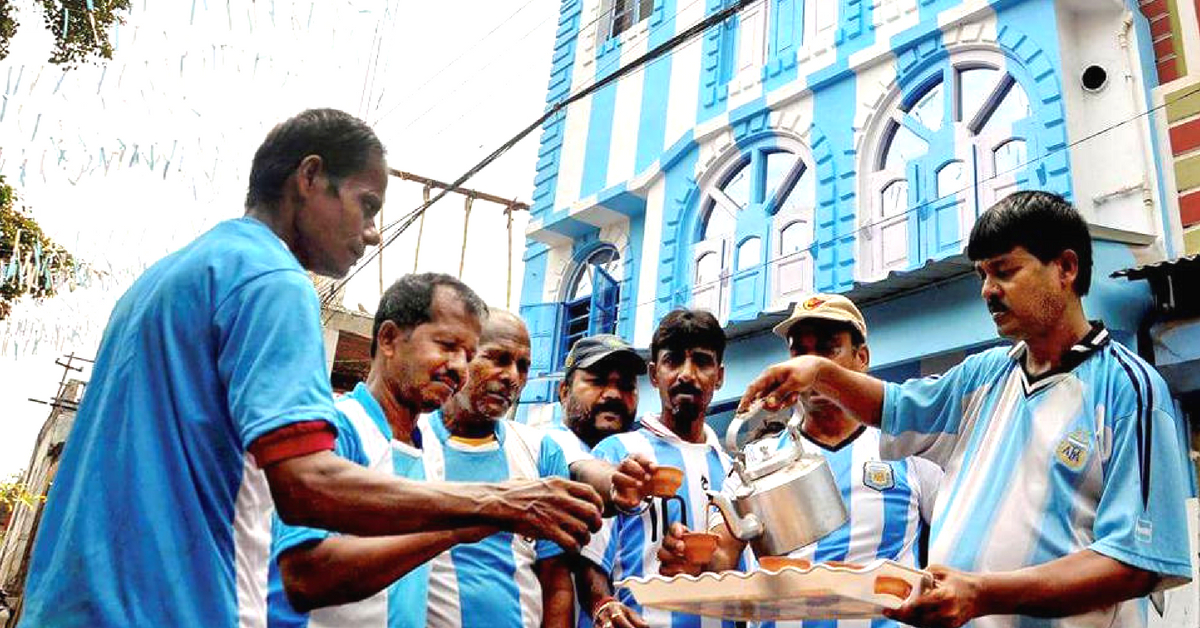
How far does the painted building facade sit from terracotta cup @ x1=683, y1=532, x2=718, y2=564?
4.39 metres

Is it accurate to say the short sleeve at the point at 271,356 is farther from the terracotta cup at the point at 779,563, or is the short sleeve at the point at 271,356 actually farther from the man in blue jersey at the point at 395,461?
the terracotta cup at the point at 779,563

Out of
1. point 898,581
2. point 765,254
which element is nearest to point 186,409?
point 898,581

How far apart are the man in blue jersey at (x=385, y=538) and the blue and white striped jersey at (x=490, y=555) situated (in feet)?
0.63

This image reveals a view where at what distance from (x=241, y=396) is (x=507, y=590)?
4.35ft

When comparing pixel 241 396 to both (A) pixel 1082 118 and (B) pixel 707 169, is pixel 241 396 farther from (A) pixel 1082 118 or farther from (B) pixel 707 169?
(B) pixel 707 169

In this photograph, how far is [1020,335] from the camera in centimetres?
202

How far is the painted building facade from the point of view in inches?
258

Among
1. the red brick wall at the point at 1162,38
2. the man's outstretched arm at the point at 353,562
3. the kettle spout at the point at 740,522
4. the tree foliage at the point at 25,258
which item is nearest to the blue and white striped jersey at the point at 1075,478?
the kettle spout at the point at 740,522

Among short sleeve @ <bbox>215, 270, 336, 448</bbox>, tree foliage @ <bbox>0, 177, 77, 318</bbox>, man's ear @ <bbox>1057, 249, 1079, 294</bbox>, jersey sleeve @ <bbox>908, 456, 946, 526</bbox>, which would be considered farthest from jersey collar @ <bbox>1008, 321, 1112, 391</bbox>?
tree foliage @ <bbox>0, 177, 77, 318</bbox>

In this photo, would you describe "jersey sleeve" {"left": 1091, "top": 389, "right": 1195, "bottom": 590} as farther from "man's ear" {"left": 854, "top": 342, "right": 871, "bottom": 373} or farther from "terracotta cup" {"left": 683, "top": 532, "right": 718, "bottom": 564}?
"man's ear" {"left": 854, "top": 342, "right": 871, "bottom": 373}

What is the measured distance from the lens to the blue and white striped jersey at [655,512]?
280cm

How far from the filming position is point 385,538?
5.43ft

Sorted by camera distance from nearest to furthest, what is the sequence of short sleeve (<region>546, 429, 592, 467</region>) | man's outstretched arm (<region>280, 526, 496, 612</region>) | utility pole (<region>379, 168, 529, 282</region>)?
man's outstretched arm (<region>280, 526, 496, 612</region>), short sleeve (<region>546, 429, 592, 467</region>), utility pole (<region>379, 168, 529, 282</region>)

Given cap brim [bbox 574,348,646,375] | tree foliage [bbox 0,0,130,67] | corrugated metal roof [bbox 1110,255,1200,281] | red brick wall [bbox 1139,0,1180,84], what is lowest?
cap brim [bbox 574,348,646,375]
